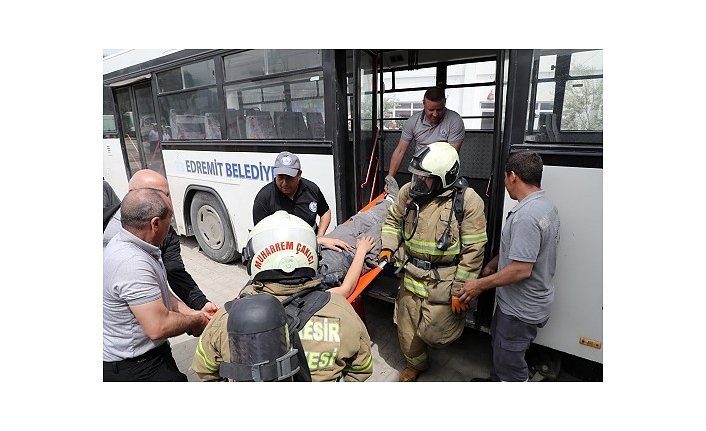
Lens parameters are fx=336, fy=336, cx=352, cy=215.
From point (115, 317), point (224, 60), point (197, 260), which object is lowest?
point (197, 260)

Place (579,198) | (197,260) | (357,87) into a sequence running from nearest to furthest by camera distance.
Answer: (579,198)
(357,87)
(197,260)

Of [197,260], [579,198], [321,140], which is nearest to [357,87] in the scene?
[321,140]

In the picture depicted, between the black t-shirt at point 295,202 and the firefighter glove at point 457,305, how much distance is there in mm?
1404

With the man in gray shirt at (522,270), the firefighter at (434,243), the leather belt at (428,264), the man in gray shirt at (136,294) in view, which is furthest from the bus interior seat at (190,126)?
the man in gray shirt at (522,270)

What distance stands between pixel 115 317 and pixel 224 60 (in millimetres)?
2968

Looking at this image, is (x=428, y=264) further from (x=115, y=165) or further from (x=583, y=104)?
(x=115, y=165)

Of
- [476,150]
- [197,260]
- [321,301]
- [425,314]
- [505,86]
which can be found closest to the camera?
[321,301]

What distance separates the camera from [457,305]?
7.41 ft

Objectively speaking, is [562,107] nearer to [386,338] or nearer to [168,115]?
[386,338]

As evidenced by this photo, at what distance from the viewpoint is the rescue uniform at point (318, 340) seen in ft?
4.29

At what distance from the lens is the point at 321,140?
3223 millimetres

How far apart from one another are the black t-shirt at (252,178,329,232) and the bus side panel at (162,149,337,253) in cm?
25

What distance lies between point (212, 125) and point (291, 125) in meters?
1.27

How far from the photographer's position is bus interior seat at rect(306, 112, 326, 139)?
10.4 ft
